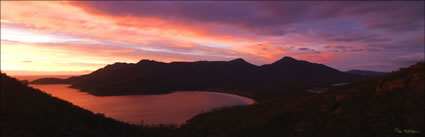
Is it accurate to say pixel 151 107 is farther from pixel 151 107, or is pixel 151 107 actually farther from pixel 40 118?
pixel 40 118

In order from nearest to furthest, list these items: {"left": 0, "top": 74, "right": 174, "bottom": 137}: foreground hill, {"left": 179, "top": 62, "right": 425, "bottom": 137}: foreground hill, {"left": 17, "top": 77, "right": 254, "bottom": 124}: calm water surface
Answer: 1. {"left": 179, "top": 62, "right": 425, "bottom": 137}: foreground hill
2. {"left": 0, "top": 74, "right": 174, "bottom": 137}: foreground hill
3. {"left": 17, "top": 77, "right": 254, "bottom": 124}: calm water surface

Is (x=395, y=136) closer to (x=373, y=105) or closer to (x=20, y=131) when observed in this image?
(x=373, y=105)

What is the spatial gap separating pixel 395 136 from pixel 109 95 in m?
159

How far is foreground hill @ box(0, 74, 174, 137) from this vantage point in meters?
18.5

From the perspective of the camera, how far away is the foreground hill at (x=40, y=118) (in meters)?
18.5

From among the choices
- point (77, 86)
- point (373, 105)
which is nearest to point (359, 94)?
point (373, 105)

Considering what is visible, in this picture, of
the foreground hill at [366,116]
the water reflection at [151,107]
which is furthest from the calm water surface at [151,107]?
the foreground hill at [366,116]

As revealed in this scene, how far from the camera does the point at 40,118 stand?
68.5ft

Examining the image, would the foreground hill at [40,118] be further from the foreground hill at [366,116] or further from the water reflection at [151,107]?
the water reflection at [151,107]

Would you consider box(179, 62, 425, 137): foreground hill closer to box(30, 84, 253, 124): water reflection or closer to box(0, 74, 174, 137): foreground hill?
box(0, 74, 174, 137): foreground hill

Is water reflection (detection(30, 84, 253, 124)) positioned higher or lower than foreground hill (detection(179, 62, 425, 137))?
lower

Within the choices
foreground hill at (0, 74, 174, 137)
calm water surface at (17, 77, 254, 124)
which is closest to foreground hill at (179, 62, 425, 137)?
foreground hill at (0, 74, 174, 137)

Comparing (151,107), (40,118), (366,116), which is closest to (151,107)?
(151,107)

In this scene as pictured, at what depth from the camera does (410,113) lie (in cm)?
1739
